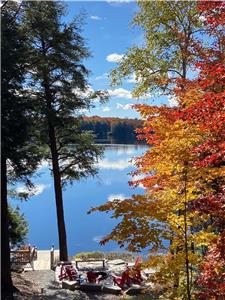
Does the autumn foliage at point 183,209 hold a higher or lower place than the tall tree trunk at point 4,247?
higher

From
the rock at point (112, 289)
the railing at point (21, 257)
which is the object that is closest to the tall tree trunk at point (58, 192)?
the railing at point (21, 257)

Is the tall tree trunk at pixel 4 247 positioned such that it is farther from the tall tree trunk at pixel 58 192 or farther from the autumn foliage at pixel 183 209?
the tall tree trunk at pixel 58 192

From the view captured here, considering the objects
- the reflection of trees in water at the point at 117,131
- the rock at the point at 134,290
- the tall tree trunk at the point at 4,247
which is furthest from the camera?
the reflection of trees in water at the point at 117,131

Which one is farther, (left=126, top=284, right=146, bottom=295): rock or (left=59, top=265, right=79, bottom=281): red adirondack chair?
(left=59, top=265, right=79, bottom=281): red adirondack chair

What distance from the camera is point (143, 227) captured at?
682cm

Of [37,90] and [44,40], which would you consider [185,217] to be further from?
[44,40]

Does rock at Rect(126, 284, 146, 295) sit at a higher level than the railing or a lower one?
higher

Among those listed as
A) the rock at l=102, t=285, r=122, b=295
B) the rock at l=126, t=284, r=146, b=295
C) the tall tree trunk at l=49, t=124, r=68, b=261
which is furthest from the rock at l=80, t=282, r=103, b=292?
the tall tree trunk at l=49, t=124, r=68, b=261

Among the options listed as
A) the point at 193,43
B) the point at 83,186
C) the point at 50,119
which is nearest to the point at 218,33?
the point at 193,43

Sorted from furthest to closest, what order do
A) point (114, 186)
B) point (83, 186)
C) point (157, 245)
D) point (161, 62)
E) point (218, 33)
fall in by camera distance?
point (83, 186) < point (114, 186) < point (161, 62) < point (218, 33) < point (157, 245)

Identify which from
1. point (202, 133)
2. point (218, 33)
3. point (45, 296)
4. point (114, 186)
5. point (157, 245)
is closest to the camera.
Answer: point (157, 245)

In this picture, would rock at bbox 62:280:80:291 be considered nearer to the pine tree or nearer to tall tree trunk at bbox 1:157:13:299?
tall tree trunk at bbox 1:157:13:299

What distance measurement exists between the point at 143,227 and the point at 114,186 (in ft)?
186

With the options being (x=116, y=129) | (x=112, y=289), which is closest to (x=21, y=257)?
(x=112, y=289)
